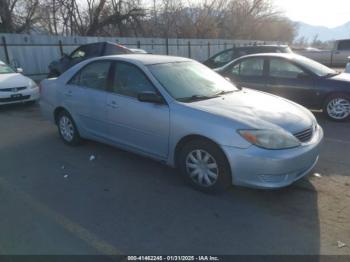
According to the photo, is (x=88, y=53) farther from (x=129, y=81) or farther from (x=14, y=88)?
(x=129, y=81)

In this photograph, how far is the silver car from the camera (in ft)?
11.3

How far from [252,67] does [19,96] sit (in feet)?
20.4

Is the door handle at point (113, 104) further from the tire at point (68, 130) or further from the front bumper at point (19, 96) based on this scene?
the front bumper at point (19, 96)

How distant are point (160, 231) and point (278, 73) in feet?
18.7

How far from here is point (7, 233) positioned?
307 cm

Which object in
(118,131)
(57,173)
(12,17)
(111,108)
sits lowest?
(57,173)

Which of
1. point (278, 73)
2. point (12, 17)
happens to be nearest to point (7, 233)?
point (278, 73)

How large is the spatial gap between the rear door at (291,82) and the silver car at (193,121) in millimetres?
3080

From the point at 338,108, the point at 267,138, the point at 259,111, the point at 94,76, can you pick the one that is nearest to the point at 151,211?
the point at 267,138

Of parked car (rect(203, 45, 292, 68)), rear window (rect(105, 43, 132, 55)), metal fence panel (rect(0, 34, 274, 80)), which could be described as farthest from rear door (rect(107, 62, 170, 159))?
metal fence panel (rect(0, 34, 274, 80))

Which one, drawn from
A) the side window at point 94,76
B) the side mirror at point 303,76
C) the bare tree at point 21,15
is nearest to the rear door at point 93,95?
the side window at point 94,76

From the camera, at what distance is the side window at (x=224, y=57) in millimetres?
12828

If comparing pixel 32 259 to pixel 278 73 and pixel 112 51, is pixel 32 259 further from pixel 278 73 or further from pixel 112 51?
pixel 112 51

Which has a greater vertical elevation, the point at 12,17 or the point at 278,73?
the point at 12,17
